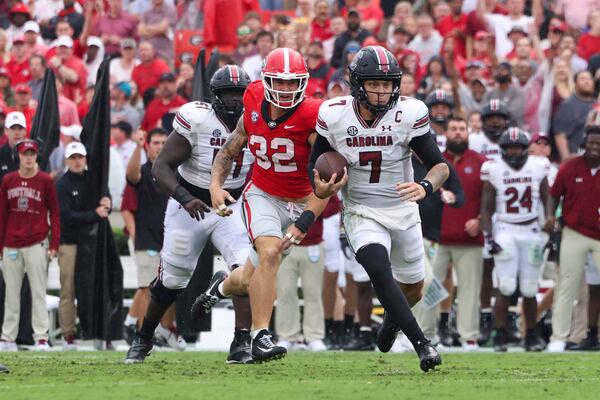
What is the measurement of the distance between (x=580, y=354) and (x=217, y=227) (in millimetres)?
3691

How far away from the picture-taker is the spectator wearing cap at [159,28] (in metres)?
18.9

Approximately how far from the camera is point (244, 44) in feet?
57.9

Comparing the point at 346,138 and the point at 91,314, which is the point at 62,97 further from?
the point at 346,138

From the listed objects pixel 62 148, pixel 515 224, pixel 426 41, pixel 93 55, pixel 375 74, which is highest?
pixel 426 41

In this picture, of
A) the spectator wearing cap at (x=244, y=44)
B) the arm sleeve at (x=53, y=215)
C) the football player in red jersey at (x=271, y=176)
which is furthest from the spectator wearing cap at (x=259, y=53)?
the football player in red jersey at (x=271, y=176)

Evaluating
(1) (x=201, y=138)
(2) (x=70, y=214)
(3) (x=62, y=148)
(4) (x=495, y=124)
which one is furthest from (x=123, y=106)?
(1) (x=201, y=138)

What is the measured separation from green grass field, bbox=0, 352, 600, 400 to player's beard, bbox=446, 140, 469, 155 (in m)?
3.01

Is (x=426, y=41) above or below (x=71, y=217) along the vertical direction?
above

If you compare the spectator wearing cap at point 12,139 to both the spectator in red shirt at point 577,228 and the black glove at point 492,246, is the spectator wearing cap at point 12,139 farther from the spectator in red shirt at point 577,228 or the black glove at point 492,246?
the spectator in red shirt at point 577,228

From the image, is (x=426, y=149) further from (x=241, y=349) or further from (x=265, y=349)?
(x=241, y=349)

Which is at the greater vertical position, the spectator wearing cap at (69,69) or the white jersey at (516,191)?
the spectator wearing cap at (69,69)

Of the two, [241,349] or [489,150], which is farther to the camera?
[489,150]

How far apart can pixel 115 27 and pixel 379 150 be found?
10902 mm

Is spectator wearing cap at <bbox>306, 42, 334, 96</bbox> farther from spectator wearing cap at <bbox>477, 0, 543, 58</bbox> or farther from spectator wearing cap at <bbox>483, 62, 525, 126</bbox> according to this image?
spectator wearing cap at <bbox>477, 0, 543, 58</bbox>
